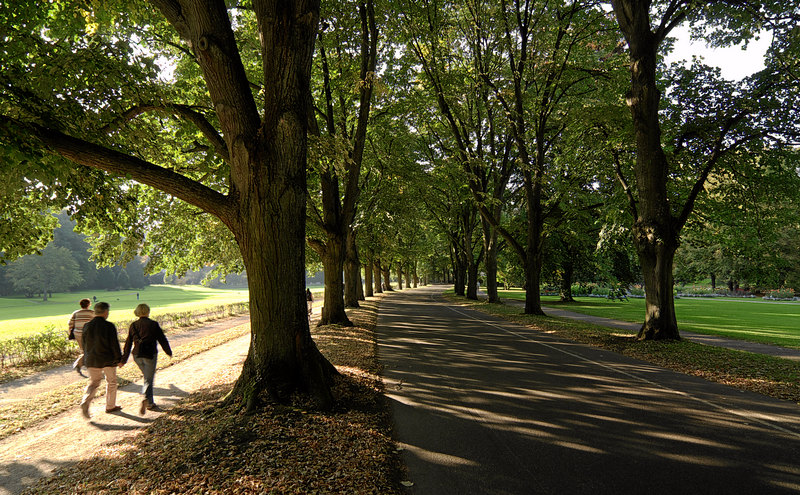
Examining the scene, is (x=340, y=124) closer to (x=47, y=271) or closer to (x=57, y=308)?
(x=57, y=308)

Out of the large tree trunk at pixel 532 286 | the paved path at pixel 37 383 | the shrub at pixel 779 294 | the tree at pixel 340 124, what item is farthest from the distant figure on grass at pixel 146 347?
the shrub at pixel 779 294

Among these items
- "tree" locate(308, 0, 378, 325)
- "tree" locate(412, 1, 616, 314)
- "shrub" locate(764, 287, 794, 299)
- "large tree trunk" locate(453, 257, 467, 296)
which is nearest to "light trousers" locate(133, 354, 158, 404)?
"tree" locate(308, 0, 378, 325)

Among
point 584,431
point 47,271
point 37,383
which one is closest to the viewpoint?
point 584,431

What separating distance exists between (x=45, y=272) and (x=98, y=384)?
78.8 meters

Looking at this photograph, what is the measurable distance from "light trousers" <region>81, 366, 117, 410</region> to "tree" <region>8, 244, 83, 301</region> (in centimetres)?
7435

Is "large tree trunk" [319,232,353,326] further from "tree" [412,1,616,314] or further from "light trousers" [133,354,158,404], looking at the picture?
"light trousers" [133,354,158,404]

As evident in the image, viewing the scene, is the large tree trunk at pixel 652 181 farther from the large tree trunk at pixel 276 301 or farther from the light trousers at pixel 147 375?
the light trousers at pixel 147 375

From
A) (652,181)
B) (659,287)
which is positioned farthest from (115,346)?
(652,181)

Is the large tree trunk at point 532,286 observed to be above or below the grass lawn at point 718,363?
above

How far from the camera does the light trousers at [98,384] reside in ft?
20.1

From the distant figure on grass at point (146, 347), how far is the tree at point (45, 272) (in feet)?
244

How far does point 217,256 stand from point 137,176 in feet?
45.7

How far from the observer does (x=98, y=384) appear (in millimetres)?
6148

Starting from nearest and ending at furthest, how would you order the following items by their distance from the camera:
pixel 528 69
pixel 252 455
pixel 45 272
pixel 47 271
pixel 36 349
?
pixel 252 455 → pixel 36 349 → pixel 528 69 → pixel 45 272 → pixel 47 271
